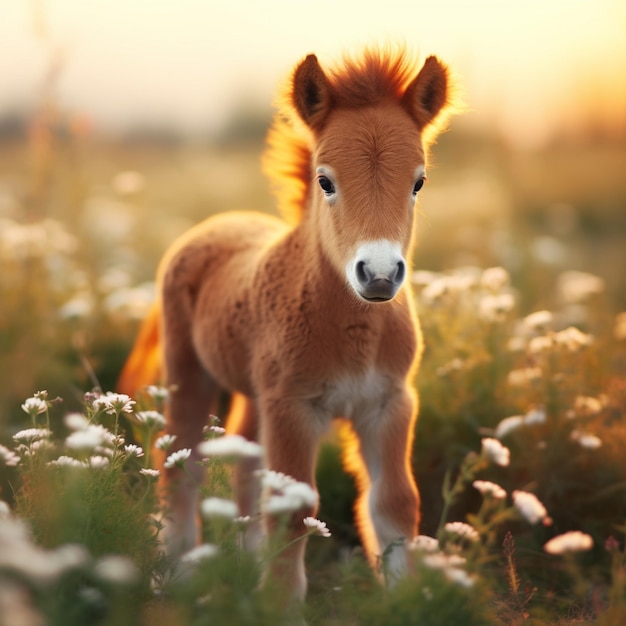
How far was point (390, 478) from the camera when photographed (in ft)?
12.7

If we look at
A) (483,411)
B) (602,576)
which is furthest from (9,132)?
(602,576)

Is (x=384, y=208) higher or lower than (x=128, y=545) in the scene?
higher

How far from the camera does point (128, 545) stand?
3.00 m

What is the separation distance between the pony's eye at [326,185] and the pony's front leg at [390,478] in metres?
0.98

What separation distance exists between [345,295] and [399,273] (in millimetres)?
602

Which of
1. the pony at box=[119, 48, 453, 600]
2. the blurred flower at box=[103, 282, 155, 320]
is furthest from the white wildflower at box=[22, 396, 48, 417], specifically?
the blurred flower at box=[103, 282, 155, 320]

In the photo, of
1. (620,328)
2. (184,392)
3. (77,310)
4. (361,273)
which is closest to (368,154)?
(361,273)

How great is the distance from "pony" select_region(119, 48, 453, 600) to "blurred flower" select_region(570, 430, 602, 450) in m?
0.99

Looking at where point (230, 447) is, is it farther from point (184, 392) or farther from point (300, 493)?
point (184, 392)

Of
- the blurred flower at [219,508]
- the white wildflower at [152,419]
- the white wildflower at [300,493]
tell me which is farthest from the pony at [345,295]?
the blurred flower at [219,508]

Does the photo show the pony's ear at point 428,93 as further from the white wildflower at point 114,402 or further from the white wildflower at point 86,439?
the white wildflower at point 86,439

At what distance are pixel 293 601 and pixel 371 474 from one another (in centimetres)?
116

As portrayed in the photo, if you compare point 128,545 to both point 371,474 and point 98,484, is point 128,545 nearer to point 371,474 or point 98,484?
point 98,484

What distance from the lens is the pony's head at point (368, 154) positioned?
340 cm
